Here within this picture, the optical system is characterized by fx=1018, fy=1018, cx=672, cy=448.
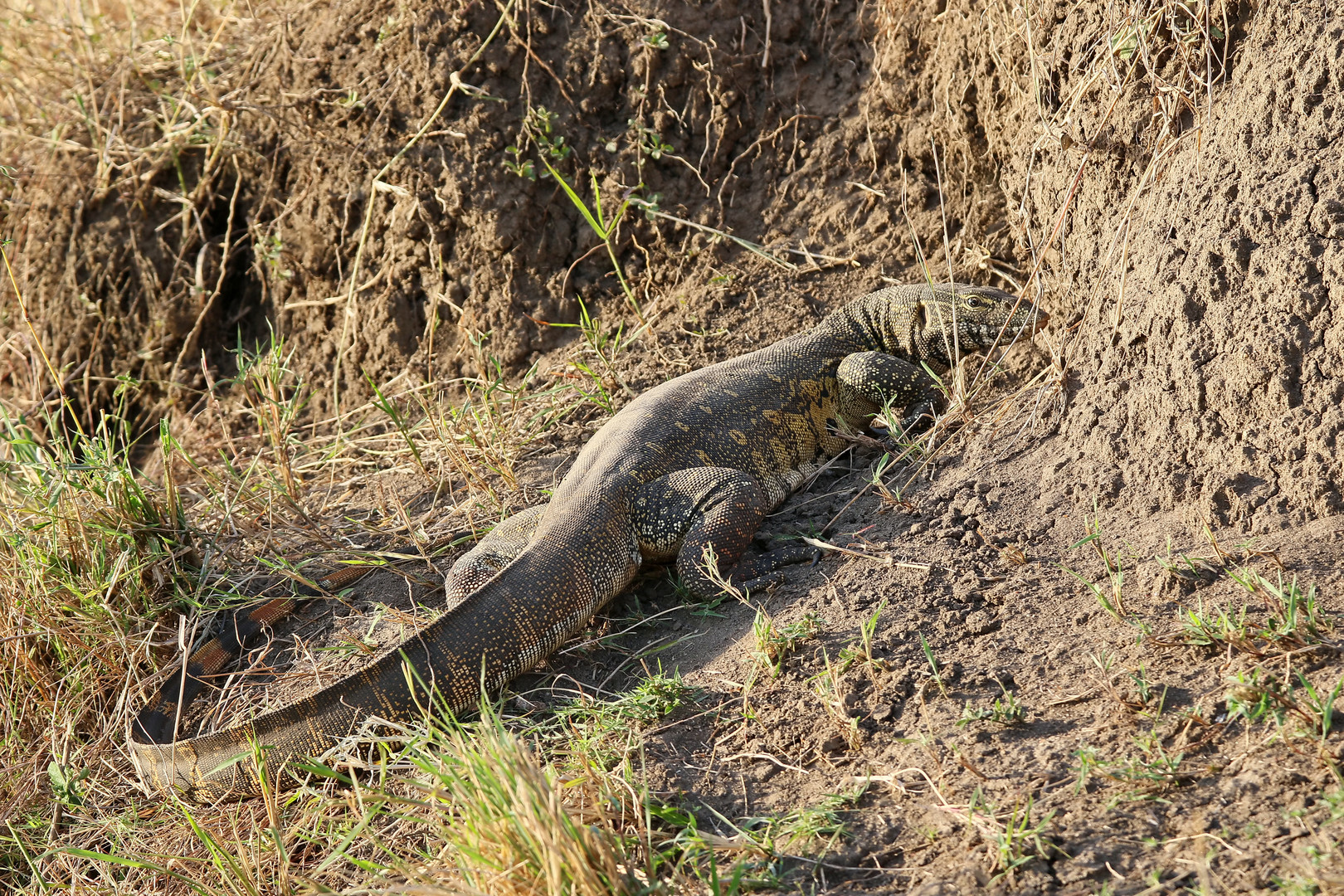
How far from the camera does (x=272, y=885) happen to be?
3645 mm

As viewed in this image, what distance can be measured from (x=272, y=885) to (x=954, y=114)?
17.7 ft

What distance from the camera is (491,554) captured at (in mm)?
4984

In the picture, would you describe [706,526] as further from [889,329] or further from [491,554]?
[889,329]

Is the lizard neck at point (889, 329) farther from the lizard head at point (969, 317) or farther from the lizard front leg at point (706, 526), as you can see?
the lizard front leg at point (706, 526)

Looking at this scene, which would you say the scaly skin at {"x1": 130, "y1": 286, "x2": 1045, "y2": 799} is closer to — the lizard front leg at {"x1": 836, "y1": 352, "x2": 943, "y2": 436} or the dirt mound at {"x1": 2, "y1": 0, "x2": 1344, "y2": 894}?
the lizard front leg at {"x1": 836, "y1": 352, "x2": 943, "y2": 436}

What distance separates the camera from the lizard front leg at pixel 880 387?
597cm

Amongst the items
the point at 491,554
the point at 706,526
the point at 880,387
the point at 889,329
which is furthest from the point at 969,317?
the point at 491,554

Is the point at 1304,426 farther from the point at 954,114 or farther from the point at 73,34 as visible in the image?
the point at 73,34

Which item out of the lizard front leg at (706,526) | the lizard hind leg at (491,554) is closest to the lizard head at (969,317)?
the lizard front leg at (706,526)

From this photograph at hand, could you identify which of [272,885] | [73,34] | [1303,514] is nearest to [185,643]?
[272,885]

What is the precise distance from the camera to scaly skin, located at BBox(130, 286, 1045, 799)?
13.6 feet

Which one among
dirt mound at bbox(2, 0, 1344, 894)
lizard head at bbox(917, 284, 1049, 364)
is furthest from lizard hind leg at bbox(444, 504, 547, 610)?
lizard head at bbox(917, 284, 1049, 364)

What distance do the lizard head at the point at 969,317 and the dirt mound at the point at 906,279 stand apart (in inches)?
8.7

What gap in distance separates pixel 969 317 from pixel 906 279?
699mm
